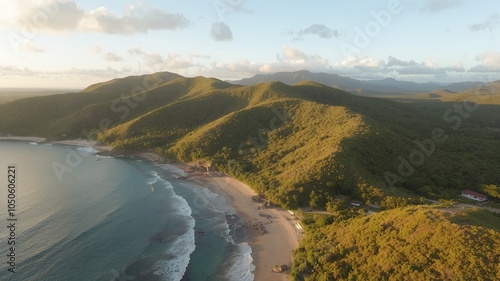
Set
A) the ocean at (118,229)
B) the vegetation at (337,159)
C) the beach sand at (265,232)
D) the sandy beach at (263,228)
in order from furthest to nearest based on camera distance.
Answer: the sandy beach at (263,228) < the beach sand at (265,232) < the ocean at (118,229) < the vegetation at (337,159)

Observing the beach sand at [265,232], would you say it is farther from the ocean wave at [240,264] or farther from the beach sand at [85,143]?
the beach sand at [85,143]

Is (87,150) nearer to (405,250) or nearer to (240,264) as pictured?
(240,264)

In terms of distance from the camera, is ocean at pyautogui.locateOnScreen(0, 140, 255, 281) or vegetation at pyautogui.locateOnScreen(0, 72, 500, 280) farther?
ocean at pyautogui.locateOnScreen(0, 140, 255, 281)

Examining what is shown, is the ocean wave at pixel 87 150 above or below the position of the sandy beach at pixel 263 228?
above

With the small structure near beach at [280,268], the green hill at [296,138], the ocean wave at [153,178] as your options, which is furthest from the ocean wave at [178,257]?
the ocean wave at [153,178]

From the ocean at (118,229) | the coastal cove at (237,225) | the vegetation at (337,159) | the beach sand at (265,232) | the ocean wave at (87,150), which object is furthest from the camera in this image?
the ocean wave at (87,150)

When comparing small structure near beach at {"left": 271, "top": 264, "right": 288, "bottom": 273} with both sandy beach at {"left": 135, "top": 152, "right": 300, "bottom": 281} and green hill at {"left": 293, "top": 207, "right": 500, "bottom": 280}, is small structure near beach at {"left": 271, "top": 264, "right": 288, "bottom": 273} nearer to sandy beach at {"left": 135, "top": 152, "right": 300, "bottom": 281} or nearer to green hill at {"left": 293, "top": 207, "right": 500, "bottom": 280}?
sandy beach at {"left": 135, "top": 152, "right": 300, "bottom": 281}

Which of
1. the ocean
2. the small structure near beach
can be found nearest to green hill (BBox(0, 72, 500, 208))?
the ocean
